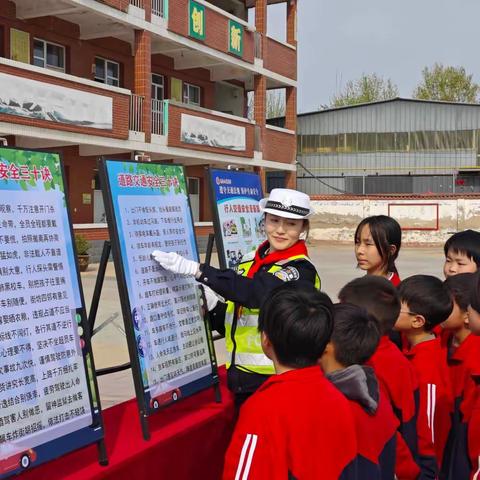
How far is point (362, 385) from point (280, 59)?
21.4 m

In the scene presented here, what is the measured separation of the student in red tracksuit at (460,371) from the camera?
2.80 meters

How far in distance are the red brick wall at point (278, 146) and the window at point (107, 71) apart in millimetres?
5278

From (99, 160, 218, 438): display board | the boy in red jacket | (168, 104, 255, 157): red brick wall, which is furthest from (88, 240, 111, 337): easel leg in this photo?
(168, 104, 255, 157): red brick wall

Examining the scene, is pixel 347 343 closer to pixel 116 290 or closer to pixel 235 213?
pixel 235 213

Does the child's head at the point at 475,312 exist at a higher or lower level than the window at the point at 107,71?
lower

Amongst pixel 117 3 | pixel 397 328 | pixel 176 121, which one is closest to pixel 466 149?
pixel 176 121

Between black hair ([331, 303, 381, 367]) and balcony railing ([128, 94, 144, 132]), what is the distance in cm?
1468

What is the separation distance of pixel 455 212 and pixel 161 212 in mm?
25831

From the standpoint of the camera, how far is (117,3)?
15.3m

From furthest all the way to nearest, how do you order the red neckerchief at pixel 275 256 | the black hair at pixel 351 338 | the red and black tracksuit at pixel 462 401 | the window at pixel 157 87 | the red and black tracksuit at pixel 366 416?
1. the window at pixel 157 87
2. the red neckerchief at pixel 275 256
3. the red and black tracksuit at pixel 462 401
4. the black hair at pixel 351 338
5. the red and black tracksuit at pixel 366 416

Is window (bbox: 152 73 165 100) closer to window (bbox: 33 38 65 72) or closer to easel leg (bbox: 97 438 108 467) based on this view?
window (bbox: 33 38 65 72)

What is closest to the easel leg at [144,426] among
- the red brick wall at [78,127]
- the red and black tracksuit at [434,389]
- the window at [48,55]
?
the red and black tracksuit at [434,389]

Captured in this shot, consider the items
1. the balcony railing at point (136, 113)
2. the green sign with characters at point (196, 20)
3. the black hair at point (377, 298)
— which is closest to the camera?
the black hair at point (377, 298)

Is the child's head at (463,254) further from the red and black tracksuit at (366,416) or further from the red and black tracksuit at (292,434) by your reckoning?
the red and black tracksuit at (292,434)
